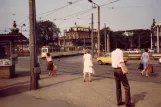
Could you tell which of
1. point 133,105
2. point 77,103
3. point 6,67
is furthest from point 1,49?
point 133,105

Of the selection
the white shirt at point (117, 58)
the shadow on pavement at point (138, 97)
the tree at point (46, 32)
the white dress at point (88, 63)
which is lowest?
the shadow on pavement at point (138, 97)

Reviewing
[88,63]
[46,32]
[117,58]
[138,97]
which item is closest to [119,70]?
[117,58]

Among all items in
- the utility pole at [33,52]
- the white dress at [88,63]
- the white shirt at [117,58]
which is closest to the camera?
the white shirt at [117,58]

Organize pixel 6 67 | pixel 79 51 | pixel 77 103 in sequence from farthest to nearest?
1. pixel 79 51
2. pixel 6 67
3. pixel 77 103

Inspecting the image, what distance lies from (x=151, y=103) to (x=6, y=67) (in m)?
10.8

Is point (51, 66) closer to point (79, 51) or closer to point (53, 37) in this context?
point (79, 51)

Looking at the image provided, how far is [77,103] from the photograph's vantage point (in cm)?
871

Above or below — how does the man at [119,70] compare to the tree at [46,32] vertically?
below

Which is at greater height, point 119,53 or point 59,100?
point 119,53

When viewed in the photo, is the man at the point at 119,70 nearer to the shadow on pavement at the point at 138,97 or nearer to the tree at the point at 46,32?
the shadow on pavement at the point at 138,97

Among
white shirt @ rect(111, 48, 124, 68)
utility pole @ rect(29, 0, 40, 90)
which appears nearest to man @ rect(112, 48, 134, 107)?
white shirt @ rect(111, 48, 124, 68)

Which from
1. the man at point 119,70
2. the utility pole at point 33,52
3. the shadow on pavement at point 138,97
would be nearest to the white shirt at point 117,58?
the man at point 119,70

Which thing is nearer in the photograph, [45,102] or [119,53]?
[119,53]

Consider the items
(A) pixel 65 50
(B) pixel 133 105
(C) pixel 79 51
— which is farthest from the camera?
(C) pixel 79 51
